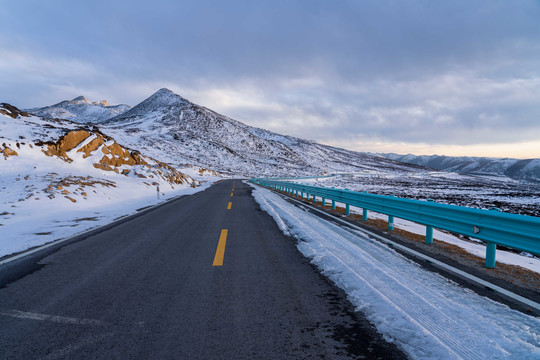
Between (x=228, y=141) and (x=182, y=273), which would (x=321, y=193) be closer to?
(x=182, y=273)

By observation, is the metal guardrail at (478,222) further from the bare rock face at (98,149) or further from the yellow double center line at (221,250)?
the bare rock face at (98,149)

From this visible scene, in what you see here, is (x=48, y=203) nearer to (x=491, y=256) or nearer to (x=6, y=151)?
(x=6, y=151)

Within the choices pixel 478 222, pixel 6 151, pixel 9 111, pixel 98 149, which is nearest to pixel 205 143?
pixel 9 111

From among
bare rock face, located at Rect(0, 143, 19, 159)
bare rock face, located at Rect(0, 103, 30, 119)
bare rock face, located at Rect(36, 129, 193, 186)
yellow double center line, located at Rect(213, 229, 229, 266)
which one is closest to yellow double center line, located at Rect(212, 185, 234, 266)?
yellow double center line, located at Rect(213, 229, 229, 266)

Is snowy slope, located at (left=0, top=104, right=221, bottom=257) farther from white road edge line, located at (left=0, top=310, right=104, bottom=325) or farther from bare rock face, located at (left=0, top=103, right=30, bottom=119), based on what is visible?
white road edge line, located at (left=0, top=310, right=104, bottom=325)

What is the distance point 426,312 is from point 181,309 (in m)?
2.58

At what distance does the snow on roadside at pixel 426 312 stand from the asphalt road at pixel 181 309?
9.8 inches

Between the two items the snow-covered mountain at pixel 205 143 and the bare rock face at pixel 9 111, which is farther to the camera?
the snow-covered mountain at pixel 205 143

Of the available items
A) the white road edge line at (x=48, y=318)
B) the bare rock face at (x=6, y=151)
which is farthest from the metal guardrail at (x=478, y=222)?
the bare rock face at (x=6, y=151)

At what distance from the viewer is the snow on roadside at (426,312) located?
221 cm

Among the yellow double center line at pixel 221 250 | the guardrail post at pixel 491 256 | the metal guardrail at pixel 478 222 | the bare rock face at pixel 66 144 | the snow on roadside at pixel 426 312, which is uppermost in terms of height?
the bare rock face at pixel 66 144

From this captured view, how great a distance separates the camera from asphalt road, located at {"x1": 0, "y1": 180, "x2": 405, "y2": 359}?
223 centimetres

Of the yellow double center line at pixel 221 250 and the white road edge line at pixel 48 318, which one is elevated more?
the yellow double center line at pixel 221 250

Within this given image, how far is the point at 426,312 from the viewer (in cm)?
279
